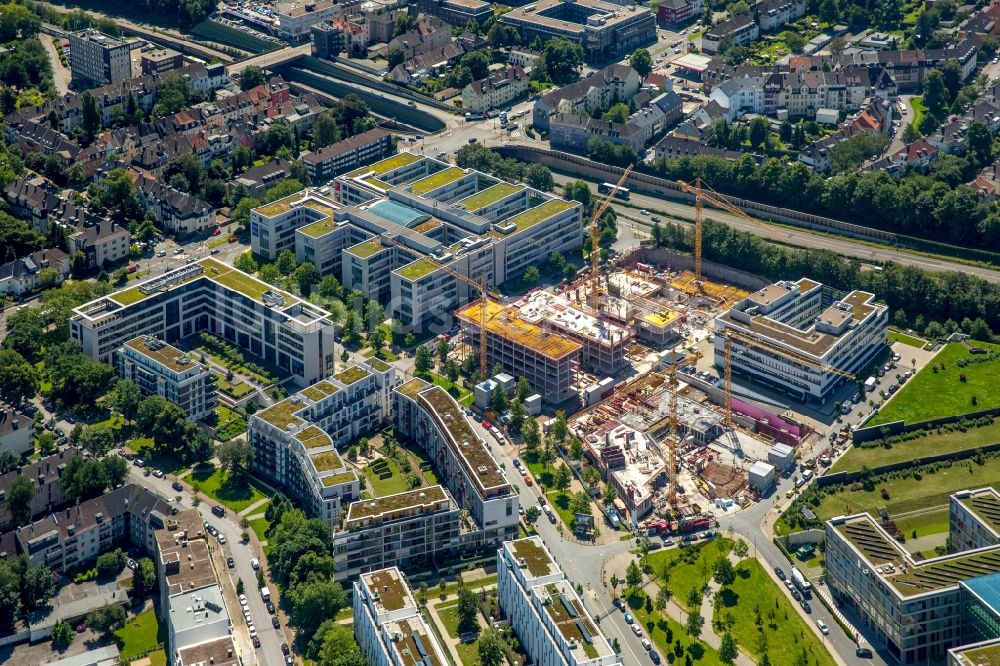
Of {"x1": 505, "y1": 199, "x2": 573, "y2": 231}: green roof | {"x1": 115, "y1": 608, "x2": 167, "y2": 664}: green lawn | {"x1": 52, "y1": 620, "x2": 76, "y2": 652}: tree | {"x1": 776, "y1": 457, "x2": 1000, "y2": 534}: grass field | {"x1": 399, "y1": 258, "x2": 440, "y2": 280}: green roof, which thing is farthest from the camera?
{"x1": 505, "y1": 199, "x2": 573, "y2": 231}: green roof

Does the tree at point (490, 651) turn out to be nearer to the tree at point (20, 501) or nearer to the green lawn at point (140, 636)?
the green lawn at point (140, 636)

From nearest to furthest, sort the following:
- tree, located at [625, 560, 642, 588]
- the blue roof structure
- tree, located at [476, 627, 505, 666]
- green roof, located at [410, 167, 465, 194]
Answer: tree, located at [476, 627, 505, 666] → tree, located at [625, 560, 642, 588] → the blue roof structure → green roof, located at [410, 167, 465, 194]

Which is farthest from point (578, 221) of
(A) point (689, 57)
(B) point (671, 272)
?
(A) point (689, 57)

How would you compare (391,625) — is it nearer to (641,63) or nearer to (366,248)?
(366,248)

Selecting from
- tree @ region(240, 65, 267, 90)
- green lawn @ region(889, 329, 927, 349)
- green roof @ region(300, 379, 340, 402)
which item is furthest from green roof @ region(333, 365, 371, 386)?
tree @ region(240, 65, 267, 90)

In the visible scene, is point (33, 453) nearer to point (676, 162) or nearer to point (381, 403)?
point (381, 403)

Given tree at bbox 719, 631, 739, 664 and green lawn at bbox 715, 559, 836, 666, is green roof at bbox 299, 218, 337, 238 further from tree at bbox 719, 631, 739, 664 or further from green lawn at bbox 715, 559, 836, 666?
tree at bbox 719, 631, 739, 664
